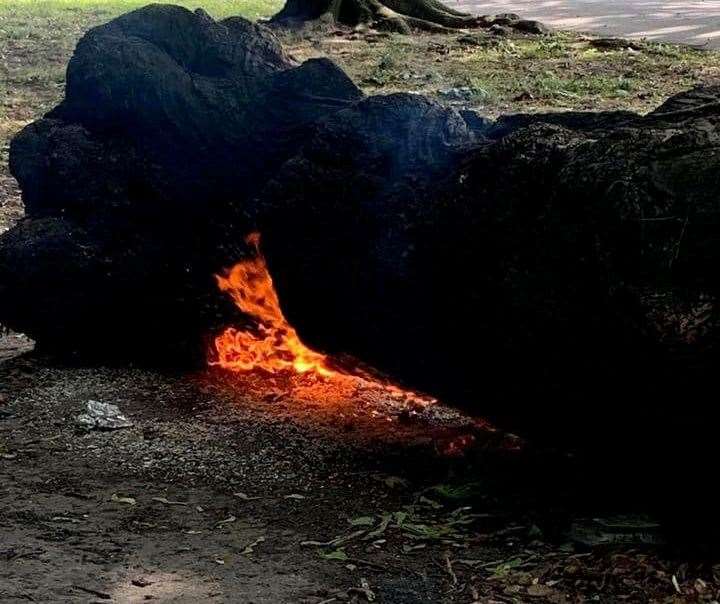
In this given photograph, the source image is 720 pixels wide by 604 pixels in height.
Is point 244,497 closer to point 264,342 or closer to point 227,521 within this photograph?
point 227,521

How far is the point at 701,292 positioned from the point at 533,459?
1347 millimetres

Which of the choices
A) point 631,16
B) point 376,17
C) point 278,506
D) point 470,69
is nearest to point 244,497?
point 278,506

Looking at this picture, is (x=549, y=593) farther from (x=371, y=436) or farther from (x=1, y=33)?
(x=1, y=33)

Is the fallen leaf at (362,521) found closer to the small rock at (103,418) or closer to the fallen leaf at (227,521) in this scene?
the fallen leaf at (227,521)

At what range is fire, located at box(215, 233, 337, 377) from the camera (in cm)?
570

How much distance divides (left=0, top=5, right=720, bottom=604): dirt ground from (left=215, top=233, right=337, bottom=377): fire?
13cm

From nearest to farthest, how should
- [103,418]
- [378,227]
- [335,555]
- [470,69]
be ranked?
[335,555] → [378,227] → [103,418] → [470,69]

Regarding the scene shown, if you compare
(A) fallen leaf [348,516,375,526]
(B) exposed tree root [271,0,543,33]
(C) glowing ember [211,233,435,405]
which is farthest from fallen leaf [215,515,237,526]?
(B) exposed tree root [271,0,543,33]

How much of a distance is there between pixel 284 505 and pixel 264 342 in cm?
156

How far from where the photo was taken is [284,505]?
4.50 m

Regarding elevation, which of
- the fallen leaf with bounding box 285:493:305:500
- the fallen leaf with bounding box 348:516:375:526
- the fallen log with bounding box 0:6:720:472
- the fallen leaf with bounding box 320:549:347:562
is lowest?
the fallen leaf with bounding box 285:493:305:500

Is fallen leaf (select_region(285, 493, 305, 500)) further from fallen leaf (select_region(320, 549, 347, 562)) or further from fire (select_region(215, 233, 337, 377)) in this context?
fire (select_region(215, 233, 337, 377))

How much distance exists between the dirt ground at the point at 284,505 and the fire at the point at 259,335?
0.42ft

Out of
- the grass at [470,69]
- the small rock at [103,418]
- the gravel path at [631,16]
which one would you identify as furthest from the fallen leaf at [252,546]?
the gravel path at [631,16]
